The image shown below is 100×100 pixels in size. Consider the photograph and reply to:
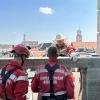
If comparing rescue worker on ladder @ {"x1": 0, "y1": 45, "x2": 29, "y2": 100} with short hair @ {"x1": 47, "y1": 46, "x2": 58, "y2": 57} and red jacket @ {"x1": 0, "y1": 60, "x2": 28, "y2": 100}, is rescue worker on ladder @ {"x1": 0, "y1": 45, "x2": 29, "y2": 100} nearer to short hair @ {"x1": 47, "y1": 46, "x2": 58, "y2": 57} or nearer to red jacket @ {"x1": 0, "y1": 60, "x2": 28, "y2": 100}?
red jacket @ {"x1": 0, "y1": 60, "x2": 28, "y2": 100}

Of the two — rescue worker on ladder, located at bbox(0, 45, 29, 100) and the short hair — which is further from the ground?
the short hair

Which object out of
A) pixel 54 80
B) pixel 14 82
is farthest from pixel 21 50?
pixel 54 80

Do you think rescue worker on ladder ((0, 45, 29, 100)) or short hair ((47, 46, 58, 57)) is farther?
short hair ((47, 46, 58, 57))

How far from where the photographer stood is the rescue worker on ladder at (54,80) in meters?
4.00

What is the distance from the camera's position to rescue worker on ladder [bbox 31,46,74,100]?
13.1ft

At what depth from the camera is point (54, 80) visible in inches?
157

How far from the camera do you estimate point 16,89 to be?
11.6 feet

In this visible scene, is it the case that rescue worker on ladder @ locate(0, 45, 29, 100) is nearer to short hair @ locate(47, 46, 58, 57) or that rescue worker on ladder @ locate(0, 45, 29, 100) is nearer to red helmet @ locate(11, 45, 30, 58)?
red helmet @ locate(11, 45, 30, 58)

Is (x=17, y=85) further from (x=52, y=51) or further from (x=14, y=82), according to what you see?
(x=52, y=51)

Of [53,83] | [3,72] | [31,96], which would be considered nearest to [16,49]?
[3,72]

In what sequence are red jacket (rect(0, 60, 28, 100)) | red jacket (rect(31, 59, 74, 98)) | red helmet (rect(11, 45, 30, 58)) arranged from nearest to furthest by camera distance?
1. red jacket (rect(0, 60, 28, 100))
2. red helmet (rect(11, 45, 30, 58))
3. red jacket (rect(31, 59, 74, 98))

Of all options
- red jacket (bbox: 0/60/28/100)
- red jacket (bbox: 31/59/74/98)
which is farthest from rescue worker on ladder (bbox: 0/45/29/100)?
red jacket (bbox: 31/59/74/98)

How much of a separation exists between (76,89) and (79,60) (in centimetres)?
62

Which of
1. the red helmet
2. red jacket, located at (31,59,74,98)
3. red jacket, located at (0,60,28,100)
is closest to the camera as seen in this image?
red jacket, located at (0,60,28,100)
